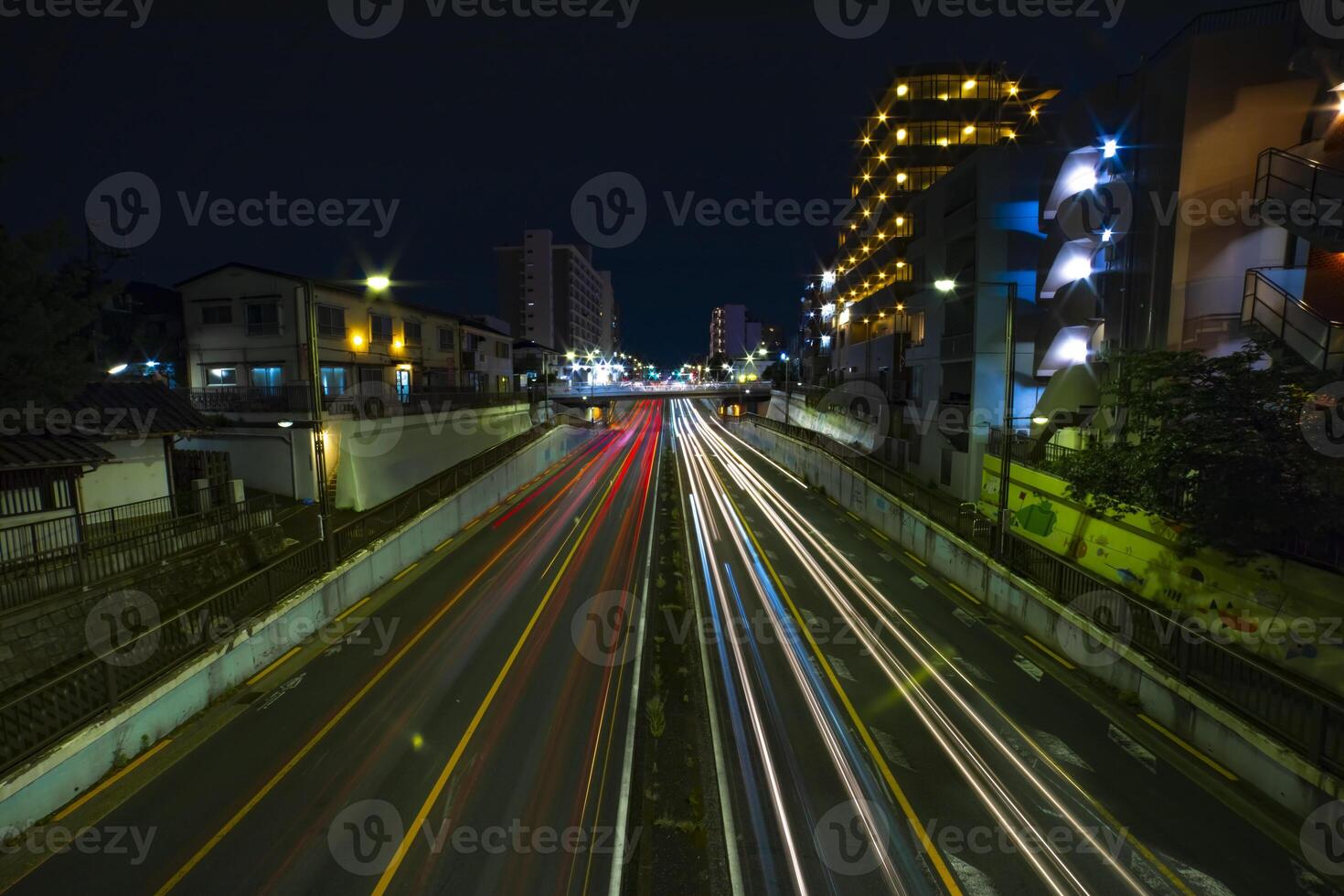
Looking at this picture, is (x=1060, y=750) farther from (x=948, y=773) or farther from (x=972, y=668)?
(x=972, y=668)

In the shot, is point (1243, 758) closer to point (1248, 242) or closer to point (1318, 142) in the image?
point (1248, 242)

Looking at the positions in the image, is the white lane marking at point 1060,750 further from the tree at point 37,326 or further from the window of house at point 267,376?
the window of house at point 267,376

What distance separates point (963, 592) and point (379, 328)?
103 ft

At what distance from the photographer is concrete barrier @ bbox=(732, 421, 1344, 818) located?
25.7 ft

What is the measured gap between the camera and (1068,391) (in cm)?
2267

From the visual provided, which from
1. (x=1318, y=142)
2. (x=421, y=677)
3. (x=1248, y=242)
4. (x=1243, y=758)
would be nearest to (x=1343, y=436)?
(x=1243, y=758)

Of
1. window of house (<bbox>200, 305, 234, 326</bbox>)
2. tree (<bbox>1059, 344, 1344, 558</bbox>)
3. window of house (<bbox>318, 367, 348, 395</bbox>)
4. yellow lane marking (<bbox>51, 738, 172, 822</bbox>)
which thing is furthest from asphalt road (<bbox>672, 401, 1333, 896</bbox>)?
window of house (<bbox>200, 305, 234, 326</bbox>)

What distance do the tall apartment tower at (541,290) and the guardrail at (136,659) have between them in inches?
4646

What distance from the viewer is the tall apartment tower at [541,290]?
130 m

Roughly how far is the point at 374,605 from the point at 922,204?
35258mm

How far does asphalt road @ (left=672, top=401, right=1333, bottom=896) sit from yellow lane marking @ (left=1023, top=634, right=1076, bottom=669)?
0.13 feet

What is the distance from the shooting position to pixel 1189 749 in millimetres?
9234

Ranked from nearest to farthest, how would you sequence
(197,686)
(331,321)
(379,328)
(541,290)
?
(197,686), (331,321), (379,328), (541,290)

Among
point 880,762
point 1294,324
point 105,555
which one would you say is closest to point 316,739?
point 105,555
